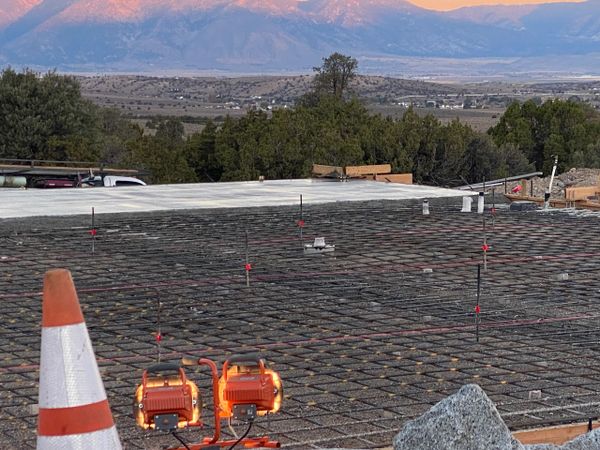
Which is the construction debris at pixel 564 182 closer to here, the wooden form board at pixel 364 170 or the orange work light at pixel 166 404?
the wooden form board at pixel 364 170

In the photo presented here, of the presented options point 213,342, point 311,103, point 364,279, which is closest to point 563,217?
point 364,279

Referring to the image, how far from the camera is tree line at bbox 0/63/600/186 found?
52.3 meters

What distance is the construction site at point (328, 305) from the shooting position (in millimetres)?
12203

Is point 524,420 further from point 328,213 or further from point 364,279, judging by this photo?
point 328,213

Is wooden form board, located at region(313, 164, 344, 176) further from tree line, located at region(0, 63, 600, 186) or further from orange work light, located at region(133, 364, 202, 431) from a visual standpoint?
orange work light, located at region(133, 364, 202, 431)

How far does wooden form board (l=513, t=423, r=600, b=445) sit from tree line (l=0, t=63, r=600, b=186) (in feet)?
126

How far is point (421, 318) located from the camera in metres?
16.3

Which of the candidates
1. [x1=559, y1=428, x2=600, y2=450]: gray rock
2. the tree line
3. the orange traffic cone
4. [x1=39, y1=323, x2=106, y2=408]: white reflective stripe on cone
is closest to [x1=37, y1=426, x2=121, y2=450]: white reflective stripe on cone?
the orange traffic cone

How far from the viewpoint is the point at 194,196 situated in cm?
2905

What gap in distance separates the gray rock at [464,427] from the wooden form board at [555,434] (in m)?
2.60

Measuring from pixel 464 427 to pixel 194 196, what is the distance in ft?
70.1

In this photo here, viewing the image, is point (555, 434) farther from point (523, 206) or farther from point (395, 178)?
point (395, 178)

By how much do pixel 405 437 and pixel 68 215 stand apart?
16.4 metres

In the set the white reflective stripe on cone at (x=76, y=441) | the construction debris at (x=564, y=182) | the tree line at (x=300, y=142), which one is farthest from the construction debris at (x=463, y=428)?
the tree line at (x=300, y=142)
